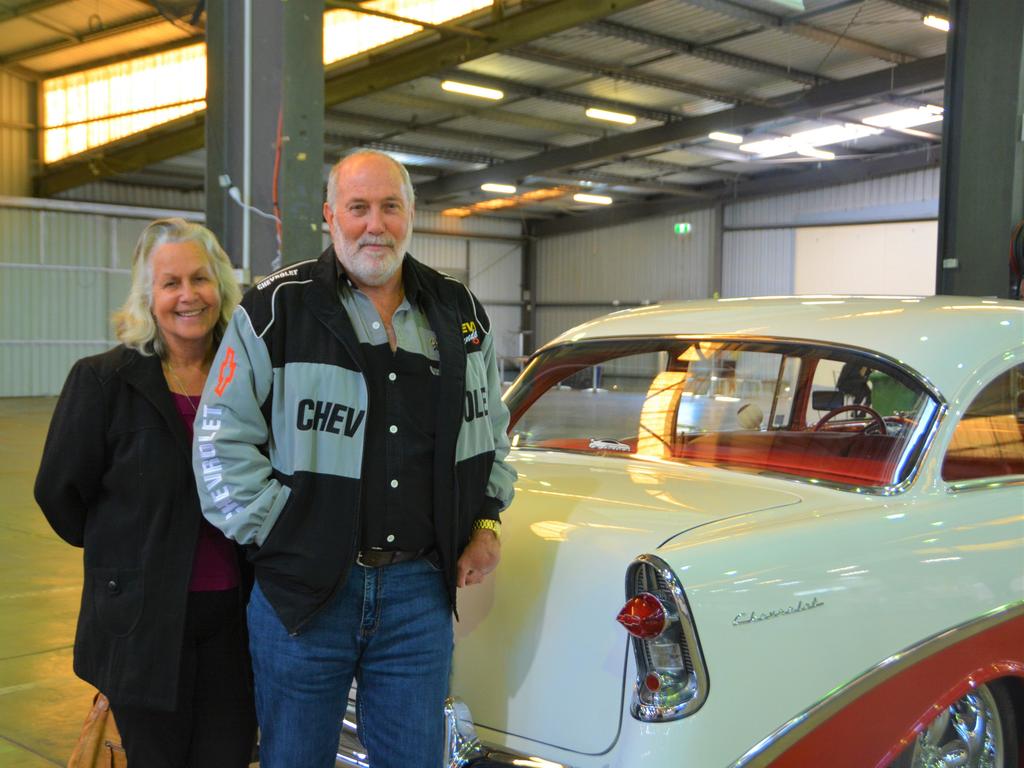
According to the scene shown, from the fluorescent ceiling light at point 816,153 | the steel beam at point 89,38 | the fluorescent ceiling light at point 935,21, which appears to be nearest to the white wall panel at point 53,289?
the steel beam at point 89,38

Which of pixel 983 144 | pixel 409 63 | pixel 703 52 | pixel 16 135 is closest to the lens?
pixel 983 144

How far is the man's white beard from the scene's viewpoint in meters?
2.27

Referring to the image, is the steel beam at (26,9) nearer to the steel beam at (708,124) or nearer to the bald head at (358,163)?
the steel beam at (708,124)

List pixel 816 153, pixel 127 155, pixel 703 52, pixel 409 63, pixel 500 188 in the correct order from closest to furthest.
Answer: pixel 409 63, pixel 703 52, pixel 127 155, pixel 816 153, pixel 500 188

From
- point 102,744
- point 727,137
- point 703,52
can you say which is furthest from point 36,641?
point 727,137

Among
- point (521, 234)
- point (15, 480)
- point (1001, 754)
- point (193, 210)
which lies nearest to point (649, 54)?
point (15, 480)

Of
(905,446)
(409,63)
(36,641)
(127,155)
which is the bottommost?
(36,641)

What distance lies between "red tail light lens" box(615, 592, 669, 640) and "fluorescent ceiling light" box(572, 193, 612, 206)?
28338 mm

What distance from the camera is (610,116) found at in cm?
2073

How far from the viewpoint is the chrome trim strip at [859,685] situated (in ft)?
7.54

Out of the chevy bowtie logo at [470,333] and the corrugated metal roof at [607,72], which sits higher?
the corrugated metal roof at [607,72]

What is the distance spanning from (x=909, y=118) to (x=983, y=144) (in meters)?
13.9

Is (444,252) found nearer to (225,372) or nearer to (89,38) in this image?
(89,38)

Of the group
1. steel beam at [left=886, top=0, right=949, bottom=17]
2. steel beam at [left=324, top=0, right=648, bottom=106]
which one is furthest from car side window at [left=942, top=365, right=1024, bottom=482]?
steel beam at [left=886, top=0, right=949, bottom=17]
